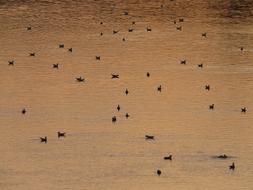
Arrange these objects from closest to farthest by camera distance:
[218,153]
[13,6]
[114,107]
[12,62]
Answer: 1. [218,153]
2. [114,107]
3. [12,62]
4. [13,6]

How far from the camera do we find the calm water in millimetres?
76125

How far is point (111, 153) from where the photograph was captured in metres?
79.6

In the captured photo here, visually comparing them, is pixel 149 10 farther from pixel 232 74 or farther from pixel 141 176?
pixel 141 176

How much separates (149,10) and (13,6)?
16279mm

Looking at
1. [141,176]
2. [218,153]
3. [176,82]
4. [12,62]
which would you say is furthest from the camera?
[12,62]

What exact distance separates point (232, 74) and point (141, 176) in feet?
108

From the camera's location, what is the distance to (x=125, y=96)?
9750cm

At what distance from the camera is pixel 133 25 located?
13100 centimetres

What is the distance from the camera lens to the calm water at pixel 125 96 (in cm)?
7612

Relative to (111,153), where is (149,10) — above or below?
above

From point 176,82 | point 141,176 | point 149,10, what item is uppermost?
point 149,10

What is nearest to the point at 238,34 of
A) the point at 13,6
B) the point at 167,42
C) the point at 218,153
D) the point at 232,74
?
the point at 167,42

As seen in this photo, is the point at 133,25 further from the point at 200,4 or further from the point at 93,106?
the point at 93,106

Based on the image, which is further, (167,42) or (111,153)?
(167,42)
